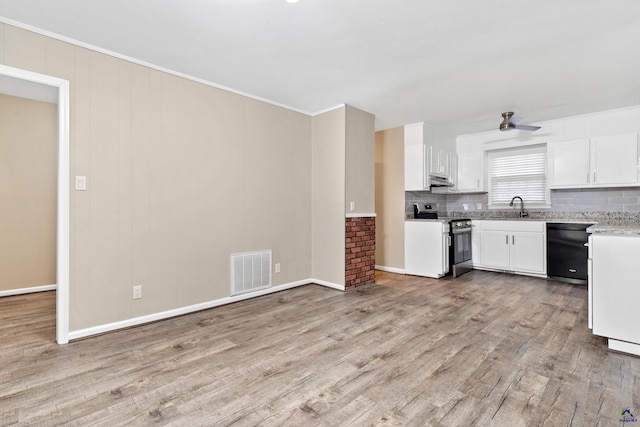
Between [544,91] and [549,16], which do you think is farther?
[544,91]

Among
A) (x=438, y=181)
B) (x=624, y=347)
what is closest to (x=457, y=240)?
(x=438, y=181)

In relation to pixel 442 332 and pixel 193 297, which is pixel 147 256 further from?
pixel 442 332

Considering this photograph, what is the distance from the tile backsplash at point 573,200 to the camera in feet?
15.2

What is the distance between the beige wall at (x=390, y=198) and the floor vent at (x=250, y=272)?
231cm

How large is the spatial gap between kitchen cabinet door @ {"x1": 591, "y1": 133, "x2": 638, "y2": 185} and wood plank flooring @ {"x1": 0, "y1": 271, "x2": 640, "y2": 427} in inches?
89.3

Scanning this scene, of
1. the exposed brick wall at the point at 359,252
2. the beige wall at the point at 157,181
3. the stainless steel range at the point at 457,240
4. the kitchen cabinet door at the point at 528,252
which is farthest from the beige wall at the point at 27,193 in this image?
the kitchen cabinet door at the point at 528,252

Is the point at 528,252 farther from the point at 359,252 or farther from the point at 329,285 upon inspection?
the point at 329,285

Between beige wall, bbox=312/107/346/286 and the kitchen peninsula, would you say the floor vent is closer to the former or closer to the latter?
beige wall, bbox=312/107/346/286

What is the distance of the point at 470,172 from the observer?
5.86 metres

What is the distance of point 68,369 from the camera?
84.3 inches

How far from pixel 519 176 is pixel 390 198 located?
2360 mm

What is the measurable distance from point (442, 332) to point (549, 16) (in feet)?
8.55

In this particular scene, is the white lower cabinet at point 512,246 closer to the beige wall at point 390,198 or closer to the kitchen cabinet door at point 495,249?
the kitchen cabinet door at point 495,249

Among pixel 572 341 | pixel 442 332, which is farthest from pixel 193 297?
pixel 572 341
